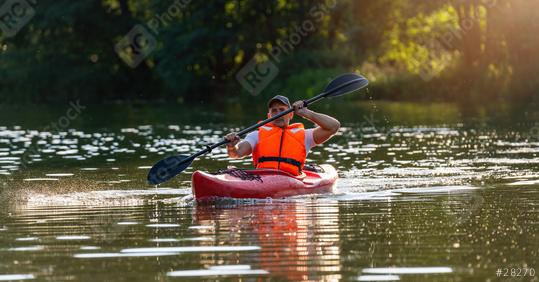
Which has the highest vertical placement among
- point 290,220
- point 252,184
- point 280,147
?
point 280,147

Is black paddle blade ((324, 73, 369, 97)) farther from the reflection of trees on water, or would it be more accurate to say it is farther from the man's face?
the reflection of trees on water

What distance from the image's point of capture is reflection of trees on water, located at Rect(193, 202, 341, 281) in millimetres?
8488

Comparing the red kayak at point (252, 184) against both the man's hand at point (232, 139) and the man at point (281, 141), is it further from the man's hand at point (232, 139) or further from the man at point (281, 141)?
the man's hand at point (232, 139)

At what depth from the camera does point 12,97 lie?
56875mm

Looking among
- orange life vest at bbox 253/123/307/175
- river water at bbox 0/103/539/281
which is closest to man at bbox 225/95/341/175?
orange life vest at bbox 253/123/307/175

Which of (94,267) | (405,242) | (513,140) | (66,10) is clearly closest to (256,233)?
(405,242)

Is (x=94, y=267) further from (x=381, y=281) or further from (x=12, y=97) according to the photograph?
(x=12, y=97)

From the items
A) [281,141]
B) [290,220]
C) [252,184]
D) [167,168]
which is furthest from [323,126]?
[290,220]

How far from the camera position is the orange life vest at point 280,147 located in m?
13.8

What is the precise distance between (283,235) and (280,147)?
3.74 meters

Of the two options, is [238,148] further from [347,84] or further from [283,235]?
A: [283,235]

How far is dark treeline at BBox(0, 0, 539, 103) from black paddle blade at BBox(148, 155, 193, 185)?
2979 centimetres

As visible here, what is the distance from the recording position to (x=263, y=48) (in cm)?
5116

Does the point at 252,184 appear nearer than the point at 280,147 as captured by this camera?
Yes
